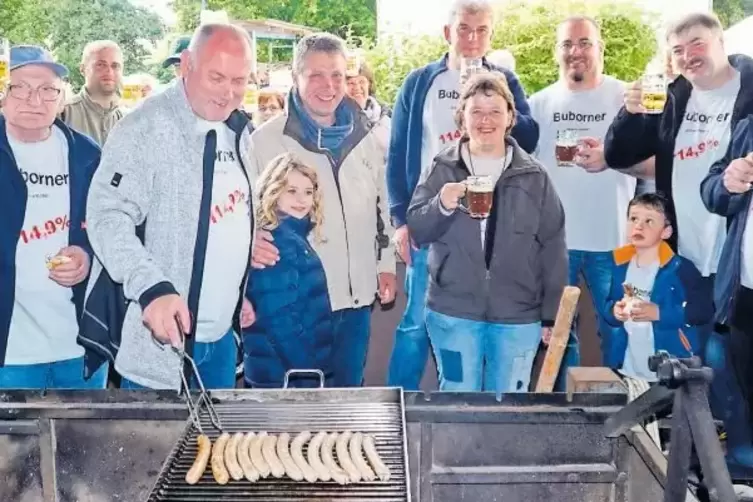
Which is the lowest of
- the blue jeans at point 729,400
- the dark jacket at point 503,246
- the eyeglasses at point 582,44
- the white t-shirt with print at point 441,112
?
the blue jeans at point 729,400

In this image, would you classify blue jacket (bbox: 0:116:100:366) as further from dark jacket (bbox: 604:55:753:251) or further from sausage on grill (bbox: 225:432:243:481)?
dark jacket (bbox: 604:55:753:251)

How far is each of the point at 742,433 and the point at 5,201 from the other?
3819mm

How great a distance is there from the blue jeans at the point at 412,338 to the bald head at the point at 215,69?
1622 mm

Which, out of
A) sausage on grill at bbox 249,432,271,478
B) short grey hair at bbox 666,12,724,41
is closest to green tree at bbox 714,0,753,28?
short grey hair at bbox 666,12,724,41

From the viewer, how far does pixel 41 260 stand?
3.53m

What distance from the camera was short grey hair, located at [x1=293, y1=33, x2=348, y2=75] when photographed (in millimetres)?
4094

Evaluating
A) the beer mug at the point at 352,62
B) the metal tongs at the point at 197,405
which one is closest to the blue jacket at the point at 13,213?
the metal tongs at the point at 197,405

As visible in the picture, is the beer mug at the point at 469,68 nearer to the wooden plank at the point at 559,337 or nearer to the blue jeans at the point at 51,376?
the wooden plank at the point at 559,337

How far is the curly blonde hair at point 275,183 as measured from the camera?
4.06m

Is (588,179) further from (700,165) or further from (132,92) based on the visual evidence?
(132,92)

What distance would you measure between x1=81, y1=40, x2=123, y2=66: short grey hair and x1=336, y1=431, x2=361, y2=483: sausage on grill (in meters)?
4.05

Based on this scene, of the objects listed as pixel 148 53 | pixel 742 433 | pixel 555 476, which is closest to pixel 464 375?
pixel 555 476

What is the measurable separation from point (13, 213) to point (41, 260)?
0.23 metres

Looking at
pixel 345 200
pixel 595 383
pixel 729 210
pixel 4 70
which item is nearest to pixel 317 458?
pixel 595 383
